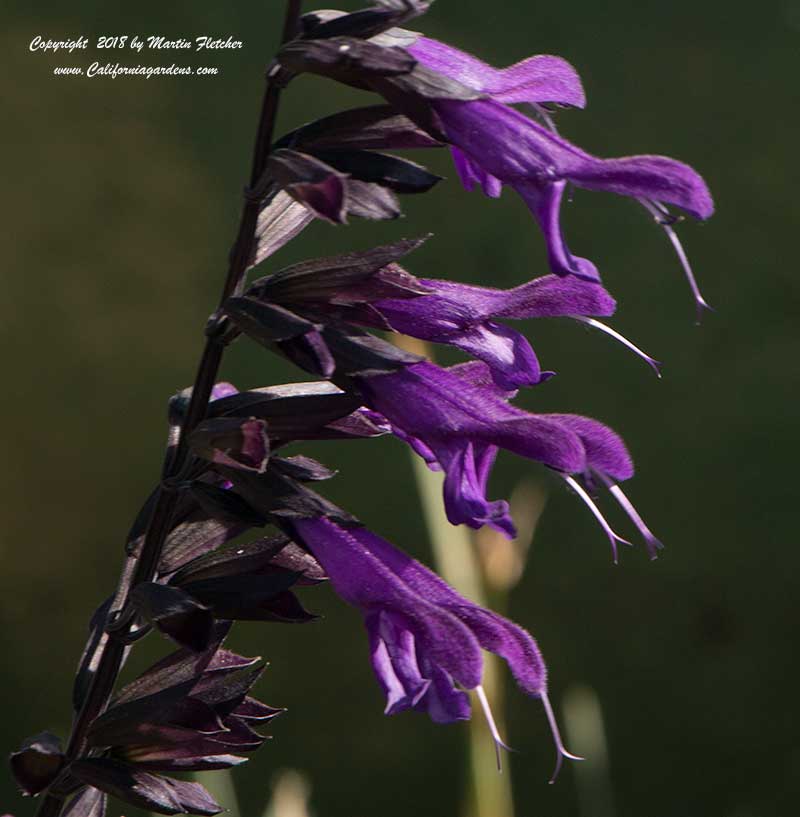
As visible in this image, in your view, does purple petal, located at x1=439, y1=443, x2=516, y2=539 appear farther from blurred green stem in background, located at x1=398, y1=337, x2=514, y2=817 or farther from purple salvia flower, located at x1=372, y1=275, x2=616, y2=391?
blurred green stem in background, located at x1=398, y1=337, x2=514, y2=817

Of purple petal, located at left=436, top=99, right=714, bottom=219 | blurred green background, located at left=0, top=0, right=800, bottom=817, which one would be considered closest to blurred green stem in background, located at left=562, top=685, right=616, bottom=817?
blurred green background, located at left=0, top=0, right=800, bottom=817

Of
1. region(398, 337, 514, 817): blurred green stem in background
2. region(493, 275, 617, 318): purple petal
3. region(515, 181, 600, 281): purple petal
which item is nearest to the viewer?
region(515, 181, 600, 281): purple petal

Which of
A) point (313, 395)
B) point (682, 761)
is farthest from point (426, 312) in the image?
point (682, 761)

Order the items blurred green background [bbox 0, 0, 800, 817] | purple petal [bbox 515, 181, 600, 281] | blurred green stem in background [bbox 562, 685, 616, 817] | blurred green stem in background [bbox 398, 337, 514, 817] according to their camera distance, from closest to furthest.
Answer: purple petal [bbox 515, 181, 600, 281] < blurred green stem in background [bbox 398, 337, 514, 817] < blurred green stem in background [bbox 562, 685, 616, 817] < blurred green background [bbox 0, 0, 800, 817]

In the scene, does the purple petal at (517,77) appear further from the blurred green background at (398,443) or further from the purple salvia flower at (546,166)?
the blurred green background at (398,443)

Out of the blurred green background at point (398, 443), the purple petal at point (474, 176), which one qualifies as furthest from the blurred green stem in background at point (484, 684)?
the blurred green background at point (398, 443)

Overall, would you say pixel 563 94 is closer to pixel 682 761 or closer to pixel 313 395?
pixel 313 395
